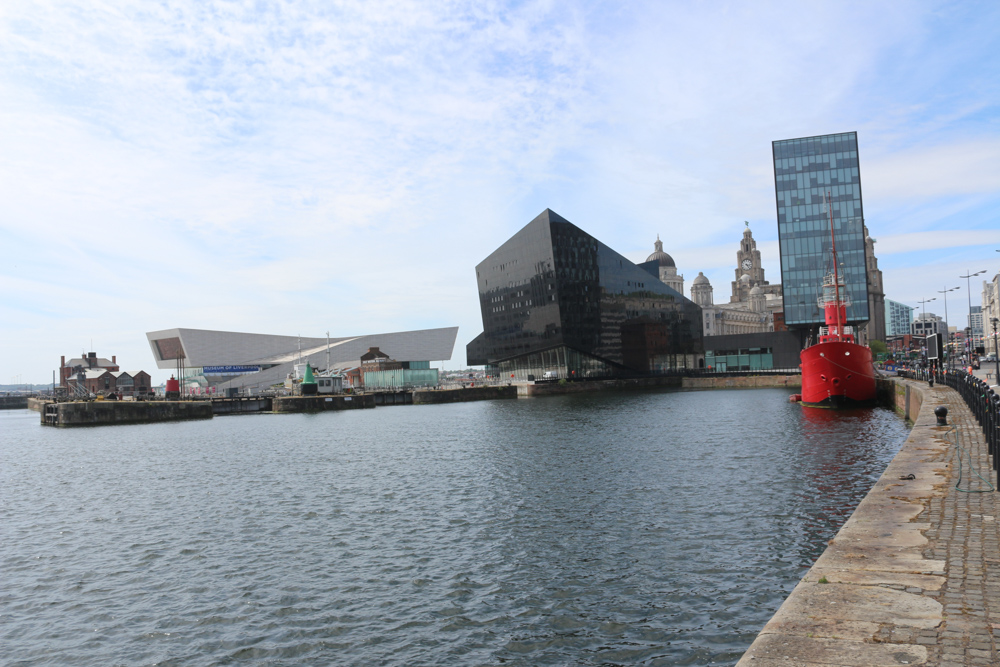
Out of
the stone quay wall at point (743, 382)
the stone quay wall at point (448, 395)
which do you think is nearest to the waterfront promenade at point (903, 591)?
the stone quay wall at point (448, 395)

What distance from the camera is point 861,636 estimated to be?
6.97 meters

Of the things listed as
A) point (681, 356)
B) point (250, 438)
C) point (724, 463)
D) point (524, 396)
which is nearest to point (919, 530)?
point (724, 463)

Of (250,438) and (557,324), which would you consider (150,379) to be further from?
(250,438)

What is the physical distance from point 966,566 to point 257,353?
152922 millimetres

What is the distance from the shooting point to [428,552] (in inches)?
631

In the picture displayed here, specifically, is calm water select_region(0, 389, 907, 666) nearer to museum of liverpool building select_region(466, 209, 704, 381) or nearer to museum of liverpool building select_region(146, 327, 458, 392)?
museum of liverpool building select_region(466, 209, 704, 381)

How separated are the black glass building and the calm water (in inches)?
2679

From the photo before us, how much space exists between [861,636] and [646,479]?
17270 millimetres

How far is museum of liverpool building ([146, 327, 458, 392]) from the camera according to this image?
457 feet

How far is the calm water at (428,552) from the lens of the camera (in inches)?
440

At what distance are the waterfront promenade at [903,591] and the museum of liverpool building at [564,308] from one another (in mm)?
81840

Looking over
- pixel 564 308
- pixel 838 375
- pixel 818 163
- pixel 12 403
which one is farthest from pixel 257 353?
pixel 838 375

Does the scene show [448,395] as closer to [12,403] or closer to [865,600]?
[865,600]

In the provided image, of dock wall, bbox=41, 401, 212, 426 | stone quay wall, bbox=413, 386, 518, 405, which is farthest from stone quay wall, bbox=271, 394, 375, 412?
dock wall, bbox=41, 401, 212, 426
